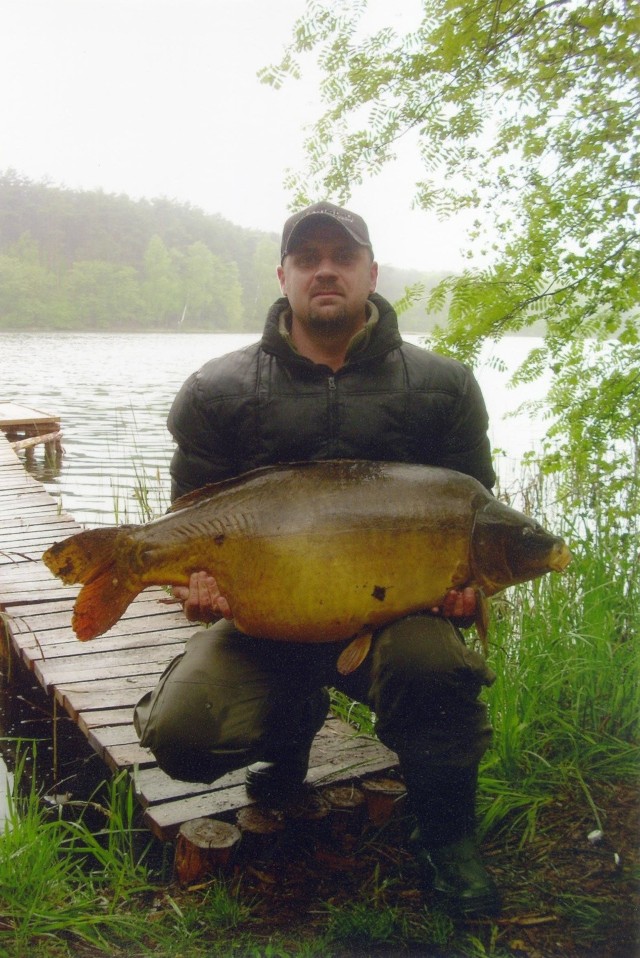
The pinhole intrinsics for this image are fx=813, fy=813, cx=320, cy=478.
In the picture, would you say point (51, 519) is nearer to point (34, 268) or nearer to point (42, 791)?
point (42, 791)

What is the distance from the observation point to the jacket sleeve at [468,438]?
229 centimetres

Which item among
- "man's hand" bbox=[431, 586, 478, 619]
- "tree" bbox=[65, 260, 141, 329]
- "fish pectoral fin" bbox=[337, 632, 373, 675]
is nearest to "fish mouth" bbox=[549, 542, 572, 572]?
"man's hand" bbox=[431, 586, 478, 619]

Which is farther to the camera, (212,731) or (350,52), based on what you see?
(350,52)


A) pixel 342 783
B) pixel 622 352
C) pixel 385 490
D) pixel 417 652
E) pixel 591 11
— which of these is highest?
pixel 591 11

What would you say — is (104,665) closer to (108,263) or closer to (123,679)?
(123,679)

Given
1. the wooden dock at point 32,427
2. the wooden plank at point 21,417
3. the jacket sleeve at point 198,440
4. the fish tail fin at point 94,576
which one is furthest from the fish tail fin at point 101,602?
the wooden plank at point 21,417

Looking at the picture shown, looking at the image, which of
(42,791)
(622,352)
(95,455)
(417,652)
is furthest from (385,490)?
(95,455)

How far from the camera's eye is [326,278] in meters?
2.27

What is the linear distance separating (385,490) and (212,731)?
0.73 m

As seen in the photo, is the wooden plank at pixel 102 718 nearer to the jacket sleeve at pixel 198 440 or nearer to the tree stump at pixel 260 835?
the tree stump at pixel 260 835

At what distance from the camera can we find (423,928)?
1818 mm

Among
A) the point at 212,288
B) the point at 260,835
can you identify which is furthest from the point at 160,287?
the point at 260,835

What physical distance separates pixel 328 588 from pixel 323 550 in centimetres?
9

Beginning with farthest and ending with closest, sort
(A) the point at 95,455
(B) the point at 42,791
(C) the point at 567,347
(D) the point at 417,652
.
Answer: (A) the point at 95,455 < (C) the point at 567,347 < (B) the point at 42,791 < (D) the point at 417,652
